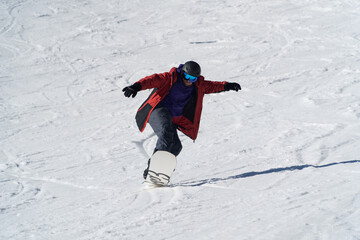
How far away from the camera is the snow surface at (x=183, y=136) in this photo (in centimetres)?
348

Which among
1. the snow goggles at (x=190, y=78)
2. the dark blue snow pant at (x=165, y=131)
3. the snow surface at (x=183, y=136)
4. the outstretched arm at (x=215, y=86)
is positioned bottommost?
the snow surface at (x=183, y=136)

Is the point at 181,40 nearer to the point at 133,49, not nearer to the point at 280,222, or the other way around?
the point at 133,49

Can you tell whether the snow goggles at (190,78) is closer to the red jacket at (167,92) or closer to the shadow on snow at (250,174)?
the red jacket at (167,92)

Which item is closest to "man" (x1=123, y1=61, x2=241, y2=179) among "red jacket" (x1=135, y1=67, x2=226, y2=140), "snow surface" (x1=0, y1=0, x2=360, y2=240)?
"red jacket" (x1=135, y1=67, x2=226, y2=140)

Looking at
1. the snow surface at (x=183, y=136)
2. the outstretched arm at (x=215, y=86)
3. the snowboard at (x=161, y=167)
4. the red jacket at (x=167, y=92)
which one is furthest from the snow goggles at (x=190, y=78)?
the snow surface at (x=183, y=136)

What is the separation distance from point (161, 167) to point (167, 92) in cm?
74

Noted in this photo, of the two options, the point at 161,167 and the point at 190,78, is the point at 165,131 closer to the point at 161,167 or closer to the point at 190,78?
the point at 161,167

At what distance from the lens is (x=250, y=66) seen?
10.3 m

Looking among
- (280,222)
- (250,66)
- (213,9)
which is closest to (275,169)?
(280,222)

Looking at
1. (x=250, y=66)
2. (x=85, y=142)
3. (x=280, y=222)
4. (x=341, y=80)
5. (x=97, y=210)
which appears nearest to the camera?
(x=280, y=222)

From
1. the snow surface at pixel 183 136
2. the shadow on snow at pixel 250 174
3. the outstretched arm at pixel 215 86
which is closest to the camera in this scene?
the snow surface at pixel 183 136

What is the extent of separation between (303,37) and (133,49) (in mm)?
4543

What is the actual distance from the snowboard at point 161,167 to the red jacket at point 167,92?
439mm

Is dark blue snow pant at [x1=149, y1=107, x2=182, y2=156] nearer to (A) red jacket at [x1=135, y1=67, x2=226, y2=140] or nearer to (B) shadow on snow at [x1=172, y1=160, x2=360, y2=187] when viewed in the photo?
(A) red jacket at [x1=135, y1=67, x2=226, y2=140]
